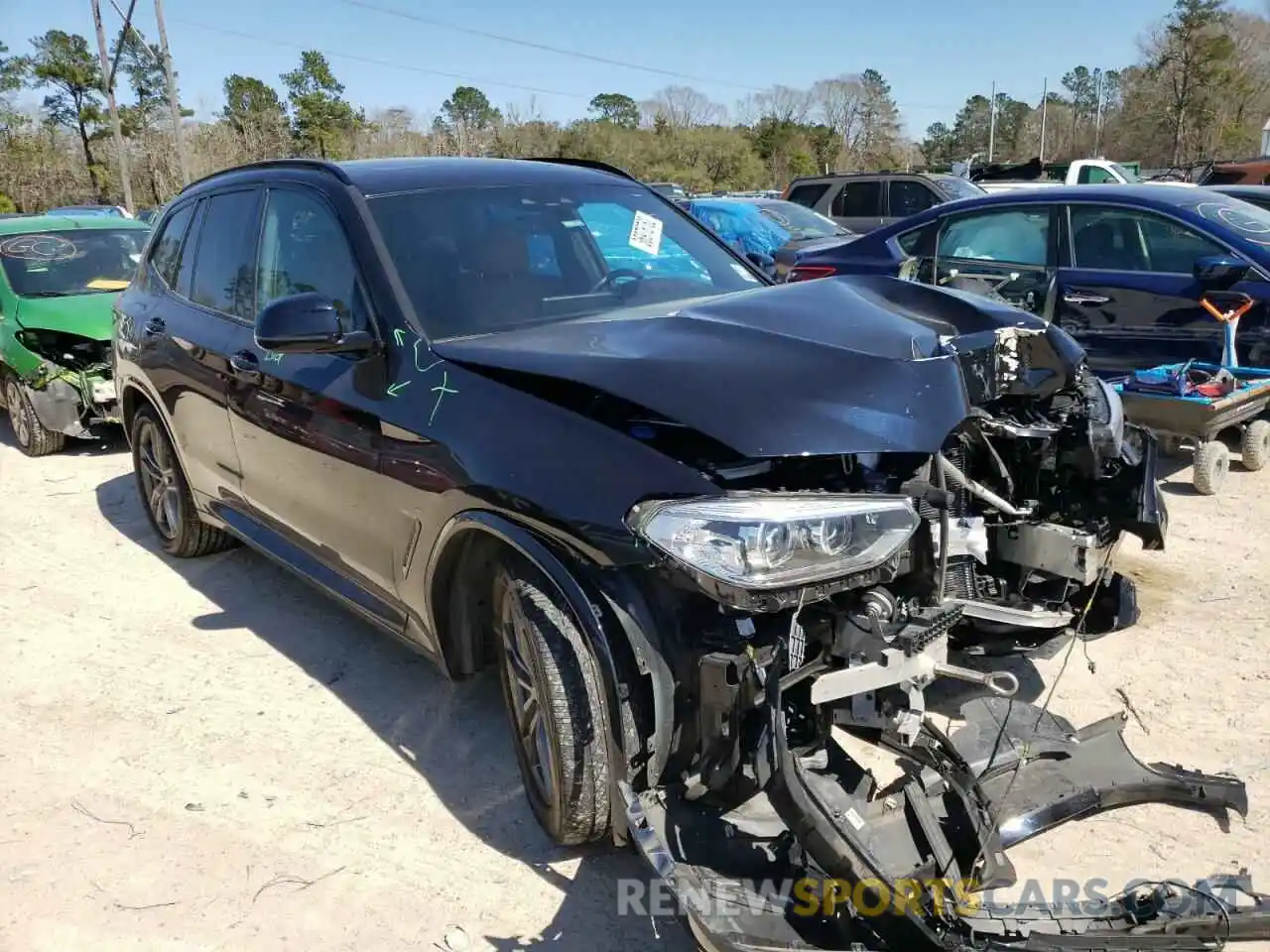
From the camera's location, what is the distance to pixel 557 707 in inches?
97.1

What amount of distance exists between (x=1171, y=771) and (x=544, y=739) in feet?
5.58

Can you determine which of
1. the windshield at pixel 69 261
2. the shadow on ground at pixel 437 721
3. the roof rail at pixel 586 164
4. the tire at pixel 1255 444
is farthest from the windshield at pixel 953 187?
the shadow on ground at pixel 437 721

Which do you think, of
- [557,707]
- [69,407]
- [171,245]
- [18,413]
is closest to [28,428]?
[18,413]

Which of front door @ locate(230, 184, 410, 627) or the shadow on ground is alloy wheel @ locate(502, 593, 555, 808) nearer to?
the shadow on ground

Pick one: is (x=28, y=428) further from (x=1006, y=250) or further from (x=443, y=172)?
(x=1006, y=250)

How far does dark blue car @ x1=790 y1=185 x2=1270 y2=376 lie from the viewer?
19.1ft

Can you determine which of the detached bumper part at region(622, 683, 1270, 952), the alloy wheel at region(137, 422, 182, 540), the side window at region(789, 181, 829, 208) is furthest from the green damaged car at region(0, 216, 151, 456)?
the side window at region(789, 181, 829, 208)

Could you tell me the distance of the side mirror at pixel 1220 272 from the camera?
221 inches

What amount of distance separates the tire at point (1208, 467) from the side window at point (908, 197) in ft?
32.3

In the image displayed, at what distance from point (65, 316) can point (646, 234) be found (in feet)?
19.3

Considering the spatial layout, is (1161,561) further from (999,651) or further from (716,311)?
(716,311)

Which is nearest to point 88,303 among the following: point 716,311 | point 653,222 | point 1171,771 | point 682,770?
point 653,222

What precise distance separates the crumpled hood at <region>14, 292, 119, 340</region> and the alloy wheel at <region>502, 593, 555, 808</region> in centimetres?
624

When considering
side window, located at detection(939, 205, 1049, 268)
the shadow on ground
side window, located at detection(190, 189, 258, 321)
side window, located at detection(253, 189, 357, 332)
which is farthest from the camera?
side window, located at detection(939, 205, 1049, 268)
